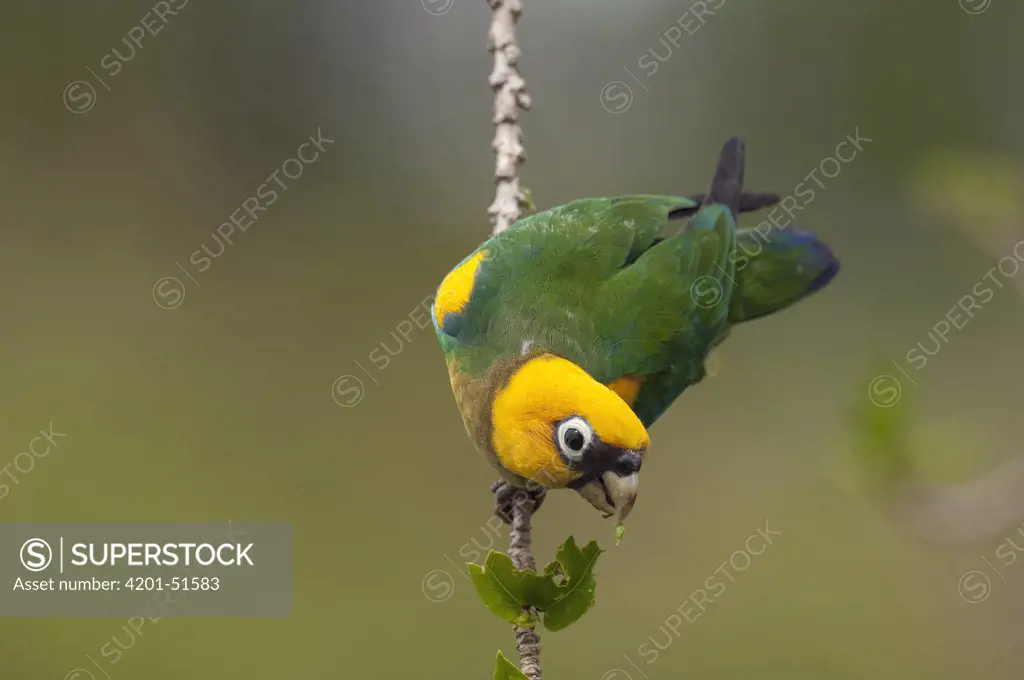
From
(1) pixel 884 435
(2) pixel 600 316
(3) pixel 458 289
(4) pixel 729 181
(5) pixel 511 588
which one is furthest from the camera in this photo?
(4) pixel 729 181

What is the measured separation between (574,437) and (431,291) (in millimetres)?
4223

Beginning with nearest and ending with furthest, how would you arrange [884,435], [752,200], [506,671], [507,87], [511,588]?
[506,671] → [511,588] → [884,435] → [507,87] → [752,200]

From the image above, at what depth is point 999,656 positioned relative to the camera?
462cm

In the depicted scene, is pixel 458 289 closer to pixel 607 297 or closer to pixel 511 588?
pixel 607 297

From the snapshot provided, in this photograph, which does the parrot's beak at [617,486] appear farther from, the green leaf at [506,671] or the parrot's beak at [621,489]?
the green leaf at [506,671]

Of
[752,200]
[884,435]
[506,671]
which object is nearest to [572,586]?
[506,671]

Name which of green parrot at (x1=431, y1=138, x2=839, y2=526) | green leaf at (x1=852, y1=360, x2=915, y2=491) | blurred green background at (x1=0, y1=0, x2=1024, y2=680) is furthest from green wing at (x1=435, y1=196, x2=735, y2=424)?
blurred green background at (x1=0, y1=0, x2=1024, y2=680)

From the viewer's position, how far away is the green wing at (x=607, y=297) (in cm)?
231

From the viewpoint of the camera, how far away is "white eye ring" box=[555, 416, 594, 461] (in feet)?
6.30

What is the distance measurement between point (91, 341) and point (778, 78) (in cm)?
501

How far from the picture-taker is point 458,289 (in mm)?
2496

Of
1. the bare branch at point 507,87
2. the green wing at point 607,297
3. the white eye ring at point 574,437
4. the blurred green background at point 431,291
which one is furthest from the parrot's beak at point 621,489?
the blurred green background at point 431,291

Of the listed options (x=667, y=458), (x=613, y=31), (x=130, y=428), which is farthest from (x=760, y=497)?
(x=130, y=428)

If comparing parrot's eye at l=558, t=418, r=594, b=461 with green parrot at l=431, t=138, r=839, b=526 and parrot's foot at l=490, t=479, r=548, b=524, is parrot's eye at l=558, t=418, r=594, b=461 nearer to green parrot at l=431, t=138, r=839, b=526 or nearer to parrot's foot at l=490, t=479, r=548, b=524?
green parrot at l=431, t=138, r=839, b=526
